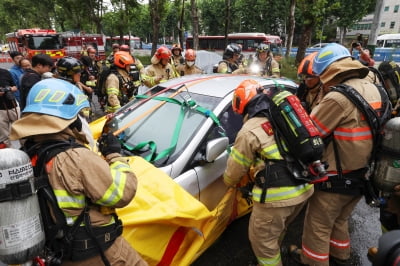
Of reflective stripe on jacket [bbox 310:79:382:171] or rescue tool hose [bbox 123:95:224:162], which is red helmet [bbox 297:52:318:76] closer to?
reflective stripe on jacket [bbox 310:79:382:171]

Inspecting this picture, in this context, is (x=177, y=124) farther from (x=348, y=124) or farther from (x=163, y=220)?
(x=348, y=124)

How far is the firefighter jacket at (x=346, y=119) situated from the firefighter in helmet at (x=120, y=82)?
3.03 metres

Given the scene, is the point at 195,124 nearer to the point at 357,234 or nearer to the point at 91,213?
the point at 91,213

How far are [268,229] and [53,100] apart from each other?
5.78ft

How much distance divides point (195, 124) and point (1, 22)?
2233 inches

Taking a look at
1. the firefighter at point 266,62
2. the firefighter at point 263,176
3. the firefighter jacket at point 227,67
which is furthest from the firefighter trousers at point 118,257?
the firefighter at point 266,62

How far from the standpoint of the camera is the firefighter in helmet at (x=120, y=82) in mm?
4301

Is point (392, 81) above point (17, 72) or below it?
above

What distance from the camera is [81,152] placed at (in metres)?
1.38

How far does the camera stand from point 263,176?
214 cm

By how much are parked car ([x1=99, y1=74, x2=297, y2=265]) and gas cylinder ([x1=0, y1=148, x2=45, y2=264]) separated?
657 mm

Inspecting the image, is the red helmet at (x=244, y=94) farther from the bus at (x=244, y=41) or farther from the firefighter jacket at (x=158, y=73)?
the bus at (x=244, y=41)

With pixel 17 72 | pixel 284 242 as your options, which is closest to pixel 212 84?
pixel 284 242

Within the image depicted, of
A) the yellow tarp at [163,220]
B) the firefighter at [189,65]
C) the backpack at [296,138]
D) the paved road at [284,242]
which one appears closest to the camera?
the yellow tarp at [163,220]
